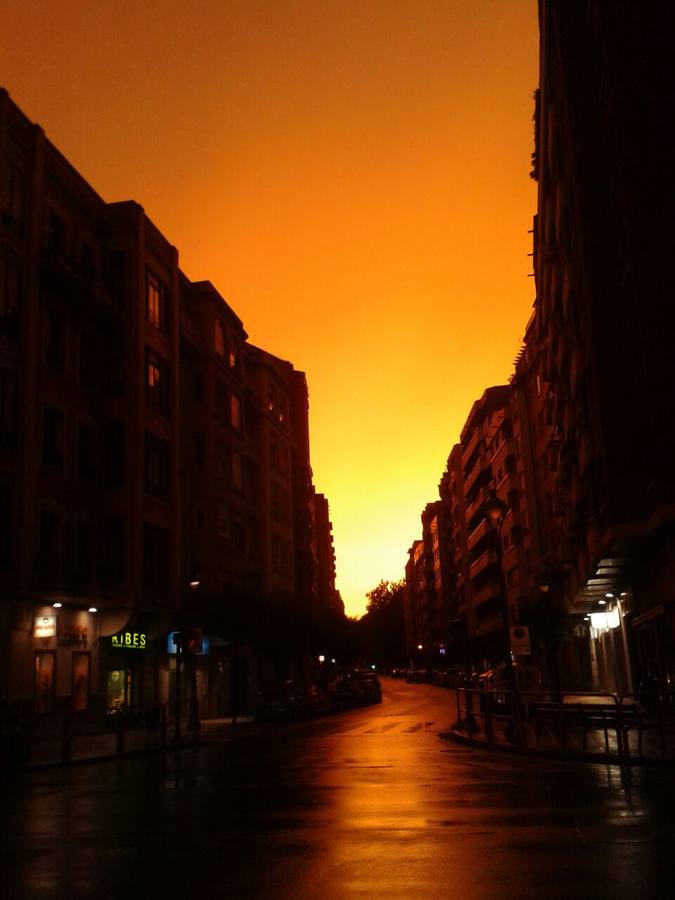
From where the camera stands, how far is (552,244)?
131 feet

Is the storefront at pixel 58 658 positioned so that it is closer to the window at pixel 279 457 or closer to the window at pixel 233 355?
the window at pixel 233 355

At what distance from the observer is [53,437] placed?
111 ft

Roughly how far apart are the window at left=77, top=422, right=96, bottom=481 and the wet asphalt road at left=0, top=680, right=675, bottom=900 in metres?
18.5

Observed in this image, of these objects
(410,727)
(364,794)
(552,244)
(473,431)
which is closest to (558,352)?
(552,244)

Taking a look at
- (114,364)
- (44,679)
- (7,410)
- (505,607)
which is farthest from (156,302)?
(505,607)

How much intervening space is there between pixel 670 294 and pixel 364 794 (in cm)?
1899

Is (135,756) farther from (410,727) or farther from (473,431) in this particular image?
(473,431)

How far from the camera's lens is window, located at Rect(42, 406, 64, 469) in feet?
109

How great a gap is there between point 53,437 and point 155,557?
8489mm

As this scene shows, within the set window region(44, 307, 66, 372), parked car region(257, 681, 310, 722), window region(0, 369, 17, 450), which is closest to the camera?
window region(0, 369, 17, 450)

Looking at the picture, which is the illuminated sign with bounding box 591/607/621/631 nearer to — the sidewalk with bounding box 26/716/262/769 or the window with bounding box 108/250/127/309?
the sidewalk with bounding box 26/716/262/769

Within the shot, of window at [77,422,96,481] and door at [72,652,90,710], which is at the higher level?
window at [77,422,96,481]

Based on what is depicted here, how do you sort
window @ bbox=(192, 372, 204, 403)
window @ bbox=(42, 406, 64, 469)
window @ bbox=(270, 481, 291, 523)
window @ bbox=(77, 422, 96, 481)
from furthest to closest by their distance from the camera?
window @ bbox=(270, 481, 291, 523)
window @ bbox=(192, 372, 204, 403)
window @ bbox=(77, 422, 96, 481)
window @ bbox=(42, 406, 64, 469)

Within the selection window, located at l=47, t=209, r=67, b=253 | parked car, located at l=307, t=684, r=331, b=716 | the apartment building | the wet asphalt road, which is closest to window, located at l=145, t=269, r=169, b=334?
the apartment building
